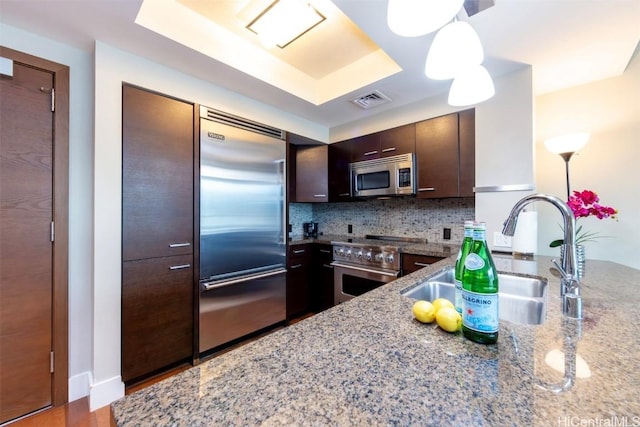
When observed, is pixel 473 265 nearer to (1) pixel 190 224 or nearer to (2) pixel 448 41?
(2) pixel 448 41

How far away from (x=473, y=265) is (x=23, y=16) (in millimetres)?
2489

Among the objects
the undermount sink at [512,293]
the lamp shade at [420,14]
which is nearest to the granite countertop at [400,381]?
the undermount sink at [512,293]

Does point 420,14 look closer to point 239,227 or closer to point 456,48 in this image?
point 456,48

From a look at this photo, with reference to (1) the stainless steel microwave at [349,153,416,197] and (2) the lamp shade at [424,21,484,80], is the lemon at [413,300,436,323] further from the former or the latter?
(1) the stainless steel microwave at [349,153,416,197]

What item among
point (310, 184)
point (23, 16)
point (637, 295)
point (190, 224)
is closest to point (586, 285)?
point (637, 295)

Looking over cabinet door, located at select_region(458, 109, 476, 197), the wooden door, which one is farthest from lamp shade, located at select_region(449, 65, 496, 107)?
the wooden door

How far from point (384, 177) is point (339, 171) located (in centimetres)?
62

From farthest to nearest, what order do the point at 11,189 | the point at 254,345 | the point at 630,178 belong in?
the point at 630,178
the point at 11,189
the point at 254,345

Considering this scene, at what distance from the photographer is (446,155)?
7.51ft

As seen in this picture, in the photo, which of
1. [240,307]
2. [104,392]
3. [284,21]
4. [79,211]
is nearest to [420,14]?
[284,21]

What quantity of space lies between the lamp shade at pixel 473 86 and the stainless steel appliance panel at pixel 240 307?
6.73ft

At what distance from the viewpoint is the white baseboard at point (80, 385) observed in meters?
1.59

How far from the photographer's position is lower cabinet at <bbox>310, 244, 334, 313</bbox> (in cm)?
282

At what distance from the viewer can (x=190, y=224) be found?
192 cm
